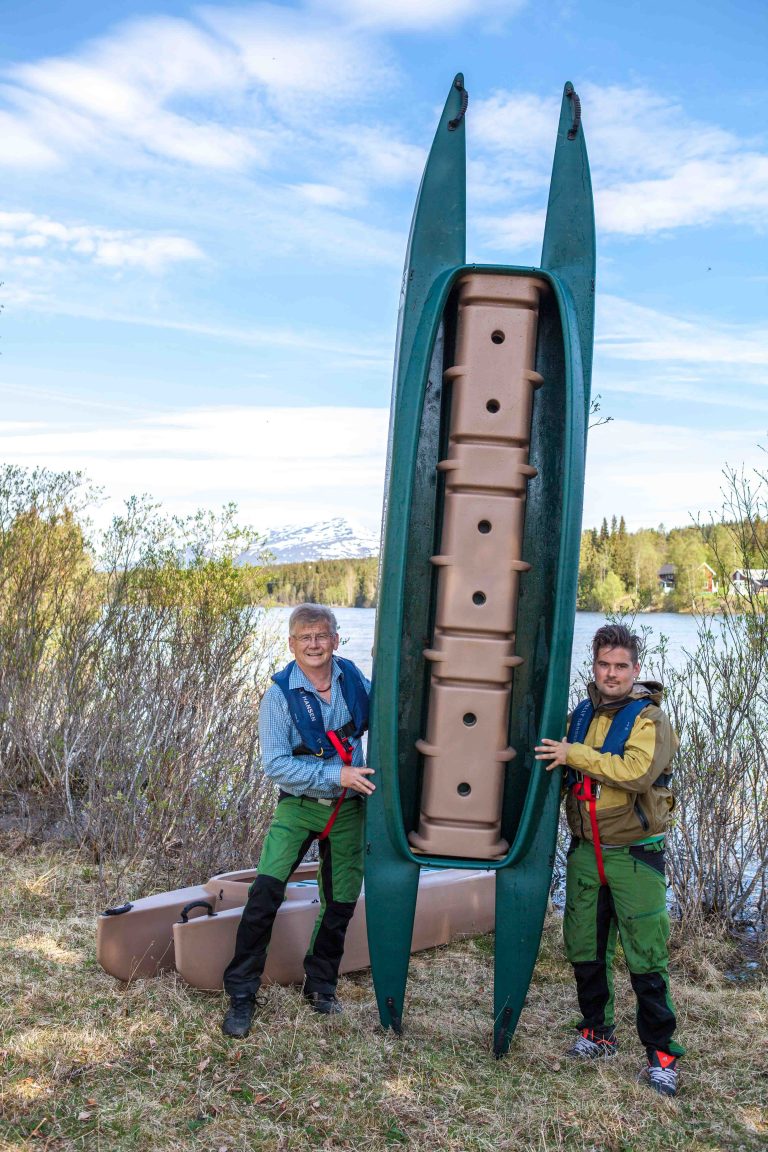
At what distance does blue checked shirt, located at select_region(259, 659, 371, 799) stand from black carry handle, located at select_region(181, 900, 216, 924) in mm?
625

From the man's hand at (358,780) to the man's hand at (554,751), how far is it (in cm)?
60

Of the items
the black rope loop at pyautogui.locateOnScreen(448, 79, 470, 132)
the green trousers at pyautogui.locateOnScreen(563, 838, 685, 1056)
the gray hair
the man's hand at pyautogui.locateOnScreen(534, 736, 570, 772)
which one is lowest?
the green trousers at pyautogui.locateOnScreen(563, 838, 685, 1056)

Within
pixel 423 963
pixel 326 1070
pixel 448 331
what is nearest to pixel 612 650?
pixel 448 331

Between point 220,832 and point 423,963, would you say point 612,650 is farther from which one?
point 220,832

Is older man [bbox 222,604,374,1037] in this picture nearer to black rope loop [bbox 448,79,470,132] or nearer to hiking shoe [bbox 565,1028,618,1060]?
hiking shoe [bbox 565,1028,618,1060]

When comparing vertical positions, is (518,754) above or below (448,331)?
below

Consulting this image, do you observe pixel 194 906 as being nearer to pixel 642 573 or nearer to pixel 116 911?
pixel 116 911

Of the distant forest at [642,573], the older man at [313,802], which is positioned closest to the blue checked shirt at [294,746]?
the older man at [313,802]

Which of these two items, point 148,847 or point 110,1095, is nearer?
point 110,1095

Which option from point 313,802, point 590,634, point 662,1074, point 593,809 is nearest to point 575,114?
point 593,809

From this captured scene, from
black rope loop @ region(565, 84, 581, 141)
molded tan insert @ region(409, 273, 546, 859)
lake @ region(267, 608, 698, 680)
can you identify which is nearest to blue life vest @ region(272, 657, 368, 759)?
molded tan insert @ region(409, 273, 546, 859)

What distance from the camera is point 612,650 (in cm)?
328

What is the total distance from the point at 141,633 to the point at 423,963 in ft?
11.6

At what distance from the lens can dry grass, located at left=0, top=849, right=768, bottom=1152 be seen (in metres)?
2.92
